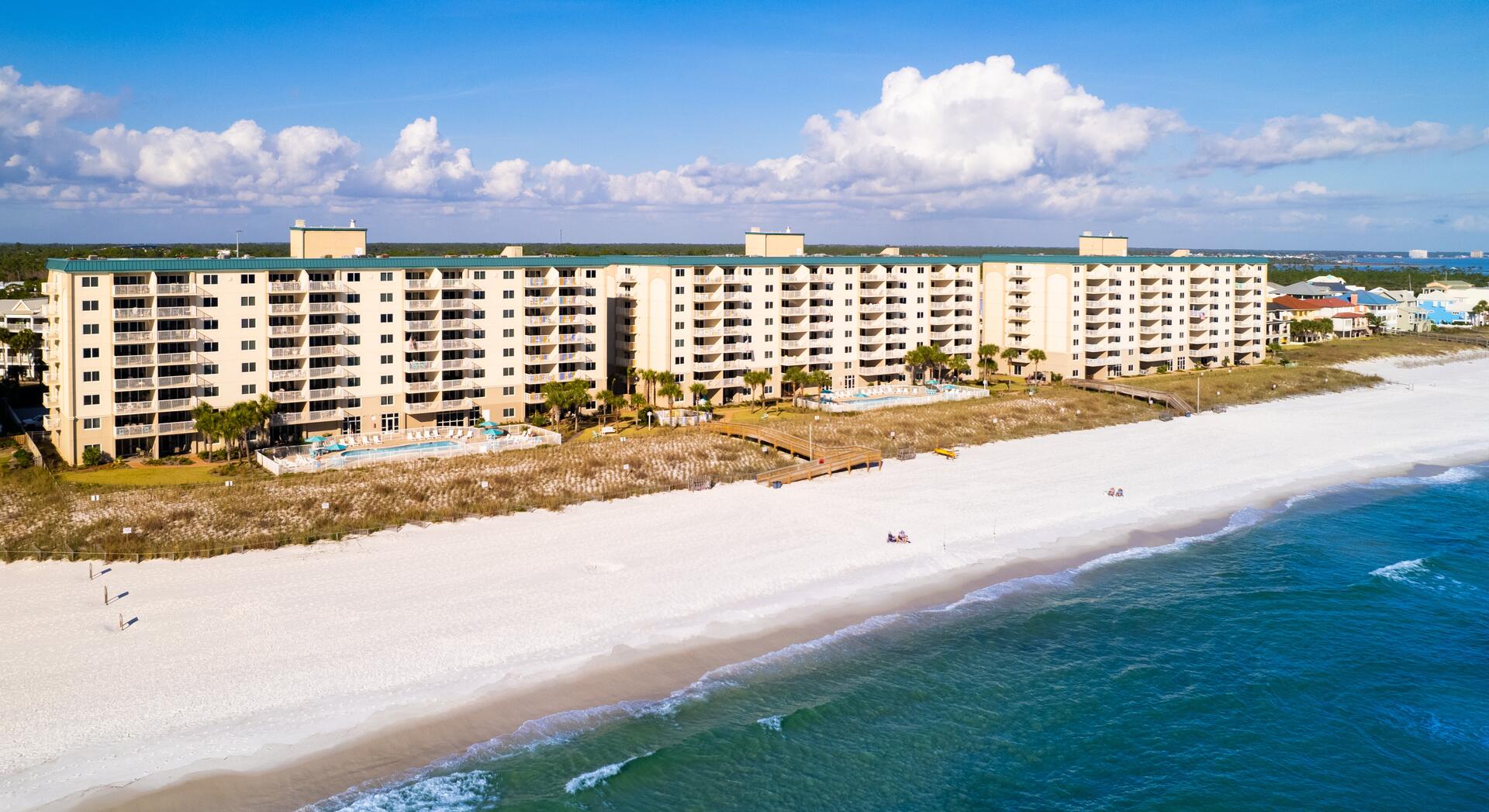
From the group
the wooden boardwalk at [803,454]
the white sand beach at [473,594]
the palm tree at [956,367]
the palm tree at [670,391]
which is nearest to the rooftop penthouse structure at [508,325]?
the palm tree at [956,367]

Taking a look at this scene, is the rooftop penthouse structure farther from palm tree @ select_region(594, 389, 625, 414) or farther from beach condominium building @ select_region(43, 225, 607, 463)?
palm tree @ select_region(594, 389, 625, 414)

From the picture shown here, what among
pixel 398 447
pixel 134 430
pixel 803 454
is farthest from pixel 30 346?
pixel 803 454

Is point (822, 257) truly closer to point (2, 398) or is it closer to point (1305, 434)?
point (1305, 434)

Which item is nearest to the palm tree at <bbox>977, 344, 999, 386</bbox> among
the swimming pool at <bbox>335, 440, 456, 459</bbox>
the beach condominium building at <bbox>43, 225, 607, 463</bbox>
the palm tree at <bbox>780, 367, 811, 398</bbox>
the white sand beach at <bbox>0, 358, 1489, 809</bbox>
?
the palm tree at <bbox>780, 367, 811, 398</bbox>

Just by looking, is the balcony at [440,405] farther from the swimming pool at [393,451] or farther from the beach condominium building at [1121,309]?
the beach condominium building at [1121,309]

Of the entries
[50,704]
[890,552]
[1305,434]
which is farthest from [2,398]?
[1305,434]

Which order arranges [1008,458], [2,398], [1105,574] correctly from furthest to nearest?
1. [2,398]
2. [1008,458]
3. [1105,574]
